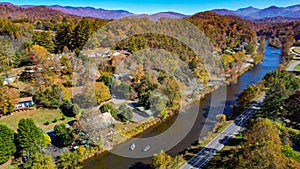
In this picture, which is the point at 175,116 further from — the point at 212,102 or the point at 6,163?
the point at 6,163

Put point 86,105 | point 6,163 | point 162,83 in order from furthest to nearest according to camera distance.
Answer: point 162,83
point 86,105
point 6,163

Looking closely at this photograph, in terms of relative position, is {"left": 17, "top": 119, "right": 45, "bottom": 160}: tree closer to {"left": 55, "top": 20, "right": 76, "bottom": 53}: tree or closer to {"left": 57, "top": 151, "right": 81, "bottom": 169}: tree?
{"left": 57, "top": 151, "right": 81, "bottom": 169}: tree

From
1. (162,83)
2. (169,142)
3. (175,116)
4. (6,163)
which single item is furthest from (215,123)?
(6,163)

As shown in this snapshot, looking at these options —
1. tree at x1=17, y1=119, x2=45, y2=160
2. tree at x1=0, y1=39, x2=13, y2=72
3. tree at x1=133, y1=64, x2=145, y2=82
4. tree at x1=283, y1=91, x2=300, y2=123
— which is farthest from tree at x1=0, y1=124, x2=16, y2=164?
tree at x1=283, y1=91, x2=300, y2=123

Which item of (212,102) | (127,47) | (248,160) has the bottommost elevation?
(212,102)

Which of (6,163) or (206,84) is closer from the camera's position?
(6,163)

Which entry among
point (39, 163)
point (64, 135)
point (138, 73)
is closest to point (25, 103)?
point (64, 135)

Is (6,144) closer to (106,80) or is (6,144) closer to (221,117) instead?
(106,80)
